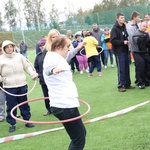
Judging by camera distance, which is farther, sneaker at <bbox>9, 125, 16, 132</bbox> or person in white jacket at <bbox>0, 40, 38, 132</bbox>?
sneaker at <bbox>9, 125, 16, 132</bbox>

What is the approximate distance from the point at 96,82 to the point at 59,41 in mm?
7364

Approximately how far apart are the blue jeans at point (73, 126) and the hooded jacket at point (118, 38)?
4.87 metres

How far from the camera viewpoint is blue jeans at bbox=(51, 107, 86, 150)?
11.2 ft

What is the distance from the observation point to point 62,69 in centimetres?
335

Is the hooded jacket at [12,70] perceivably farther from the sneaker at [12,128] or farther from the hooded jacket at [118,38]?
the hooded jacket at [118,38]

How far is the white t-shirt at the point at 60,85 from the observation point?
3.38 metres

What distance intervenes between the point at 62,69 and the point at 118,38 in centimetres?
505

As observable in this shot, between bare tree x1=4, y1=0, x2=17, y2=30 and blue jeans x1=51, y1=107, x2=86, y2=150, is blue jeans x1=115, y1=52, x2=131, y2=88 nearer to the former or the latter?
blue jeans x1=51, y1=107, x2=86, y2=150

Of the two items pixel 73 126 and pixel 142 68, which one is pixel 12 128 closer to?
pixel 73 126

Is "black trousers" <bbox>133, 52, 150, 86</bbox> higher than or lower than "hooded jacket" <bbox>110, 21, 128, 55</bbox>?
lower

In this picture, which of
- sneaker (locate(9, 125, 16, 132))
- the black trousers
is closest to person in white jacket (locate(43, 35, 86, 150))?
sneaker (locate(9, 125, 16, 132))

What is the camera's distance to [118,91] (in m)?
8.63

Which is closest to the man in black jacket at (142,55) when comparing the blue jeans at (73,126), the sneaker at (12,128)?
the sneaker at (12,128)

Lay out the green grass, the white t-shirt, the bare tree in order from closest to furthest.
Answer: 1. the white t-shirt
2. the green grass
3. the bare tree
